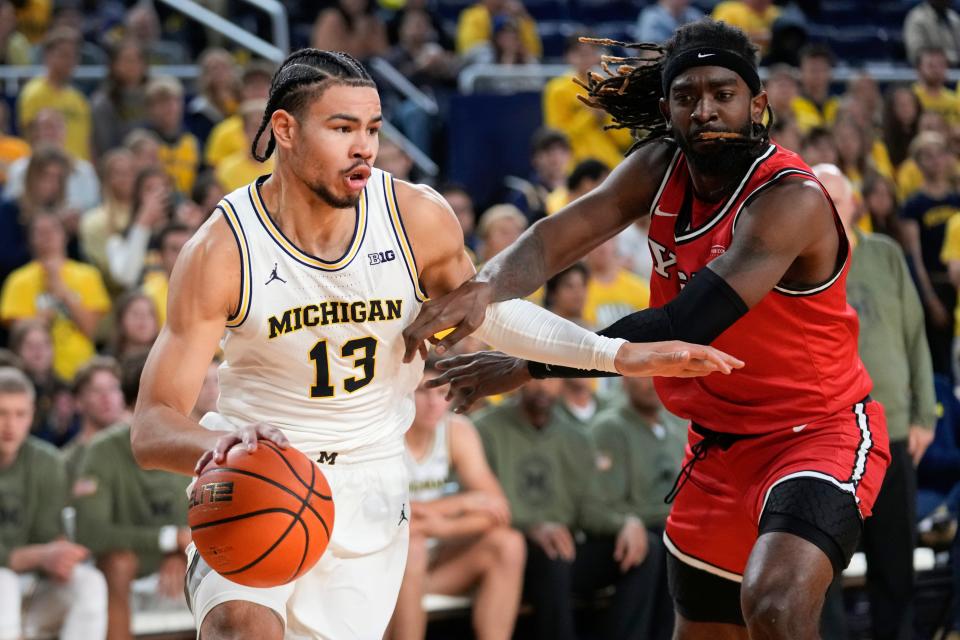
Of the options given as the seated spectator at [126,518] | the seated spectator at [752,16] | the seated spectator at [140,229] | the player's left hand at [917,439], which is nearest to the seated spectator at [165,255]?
the seated spectator at [140,229]

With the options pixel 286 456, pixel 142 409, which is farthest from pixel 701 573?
pixel 142 409

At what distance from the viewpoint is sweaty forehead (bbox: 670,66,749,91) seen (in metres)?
3.86

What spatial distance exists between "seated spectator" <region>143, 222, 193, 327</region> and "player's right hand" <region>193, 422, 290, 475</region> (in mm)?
4393

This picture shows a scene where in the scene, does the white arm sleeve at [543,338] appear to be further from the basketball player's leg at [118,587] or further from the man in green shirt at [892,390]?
the basketball player's leg at [118,587]

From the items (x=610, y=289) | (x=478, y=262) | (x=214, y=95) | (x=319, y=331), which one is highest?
(x=214, y=95)

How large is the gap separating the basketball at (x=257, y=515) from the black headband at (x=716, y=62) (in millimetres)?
1534

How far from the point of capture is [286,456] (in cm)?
335

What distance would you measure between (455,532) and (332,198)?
2.87 meters

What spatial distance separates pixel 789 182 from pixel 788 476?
0.80m

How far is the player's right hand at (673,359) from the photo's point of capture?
11.6 ft

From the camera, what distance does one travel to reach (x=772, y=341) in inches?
155

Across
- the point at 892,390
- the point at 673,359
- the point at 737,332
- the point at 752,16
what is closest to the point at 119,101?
the point at 752,16

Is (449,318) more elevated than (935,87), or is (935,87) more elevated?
(935,87)

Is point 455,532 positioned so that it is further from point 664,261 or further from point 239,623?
point 239,623
